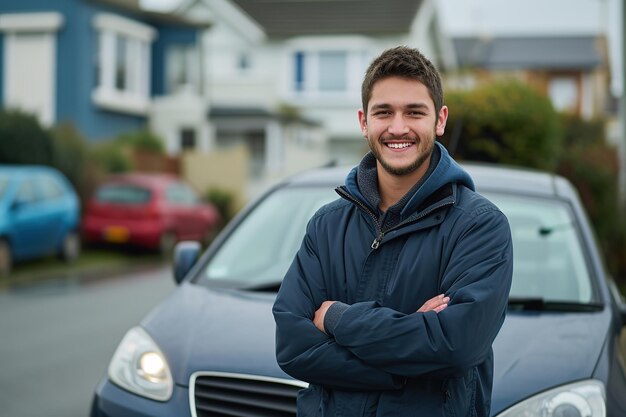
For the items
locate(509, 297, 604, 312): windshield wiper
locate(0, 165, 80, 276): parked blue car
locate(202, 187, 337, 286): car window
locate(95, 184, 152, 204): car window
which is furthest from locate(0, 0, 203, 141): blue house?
locate(509, 297, 604, 312): windshield wiper

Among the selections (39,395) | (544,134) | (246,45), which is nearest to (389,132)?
(39,395)

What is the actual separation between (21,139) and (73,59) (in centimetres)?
1217

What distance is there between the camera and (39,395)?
23.2 feet

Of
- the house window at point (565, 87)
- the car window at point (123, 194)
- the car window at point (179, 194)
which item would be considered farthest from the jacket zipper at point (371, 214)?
the house window at point (565, 87)

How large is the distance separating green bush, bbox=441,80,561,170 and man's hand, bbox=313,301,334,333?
36.6 feet

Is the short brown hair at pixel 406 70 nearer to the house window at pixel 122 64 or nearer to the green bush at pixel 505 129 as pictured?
the green bush at pixel 505 129

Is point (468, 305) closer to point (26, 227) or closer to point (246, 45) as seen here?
point (26, 227)

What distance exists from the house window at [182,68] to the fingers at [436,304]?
111 ft

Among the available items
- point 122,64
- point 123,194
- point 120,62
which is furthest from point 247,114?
point 123,194

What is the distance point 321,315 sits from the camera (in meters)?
2.78

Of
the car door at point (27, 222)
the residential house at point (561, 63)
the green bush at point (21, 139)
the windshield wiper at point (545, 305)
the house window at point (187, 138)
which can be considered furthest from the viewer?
the residential house at point (561, 63)

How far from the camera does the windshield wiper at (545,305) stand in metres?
4.32

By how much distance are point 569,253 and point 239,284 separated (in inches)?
68.0

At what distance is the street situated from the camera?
7020mm
